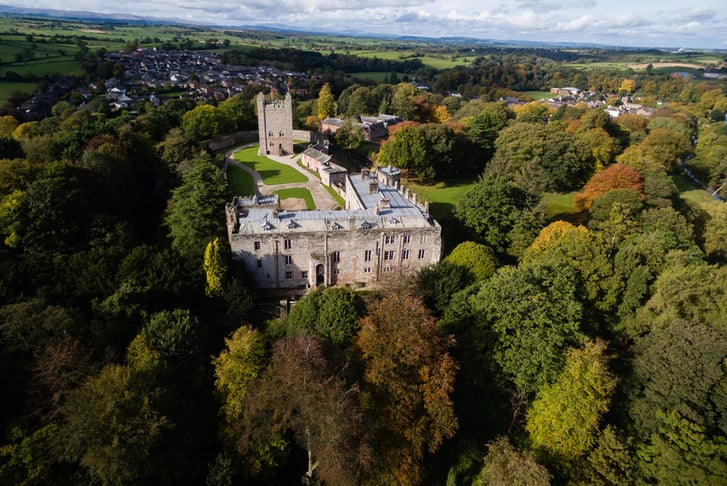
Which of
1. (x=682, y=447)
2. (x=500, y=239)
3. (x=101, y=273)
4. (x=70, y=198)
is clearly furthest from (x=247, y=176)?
(x=682, y=447)

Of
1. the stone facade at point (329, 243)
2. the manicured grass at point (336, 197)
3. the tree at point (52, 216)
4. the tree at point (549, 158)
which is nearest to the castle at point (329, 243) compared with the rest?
the stone facade at point (329, 243)

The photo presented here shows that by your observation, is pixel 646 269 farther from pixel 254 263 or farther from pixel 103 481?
pixel 103 481

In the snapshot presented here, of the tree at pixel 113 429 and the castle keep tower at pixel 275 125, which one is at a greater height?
the castle keep tower at pixel 275 125

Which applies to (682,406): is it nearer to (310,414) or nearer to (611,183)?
(310,414)

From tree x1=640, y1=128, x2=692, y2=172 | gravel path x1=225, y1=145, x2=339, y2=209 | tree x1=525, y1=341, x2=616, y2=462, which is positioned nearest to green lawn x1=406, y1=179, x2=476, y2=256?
gravel path x1=225, y1=145, x2=339, y2=209

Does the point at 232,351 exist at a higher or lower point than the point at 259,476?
higher

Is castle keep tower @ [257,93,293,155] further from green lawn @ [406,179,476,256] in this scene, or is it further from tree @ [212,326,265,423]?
tree @ [212,326,265,423]

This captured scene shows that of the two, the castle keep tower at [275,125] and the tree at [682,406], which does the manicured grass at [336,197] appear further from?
the tree at [682,406]
